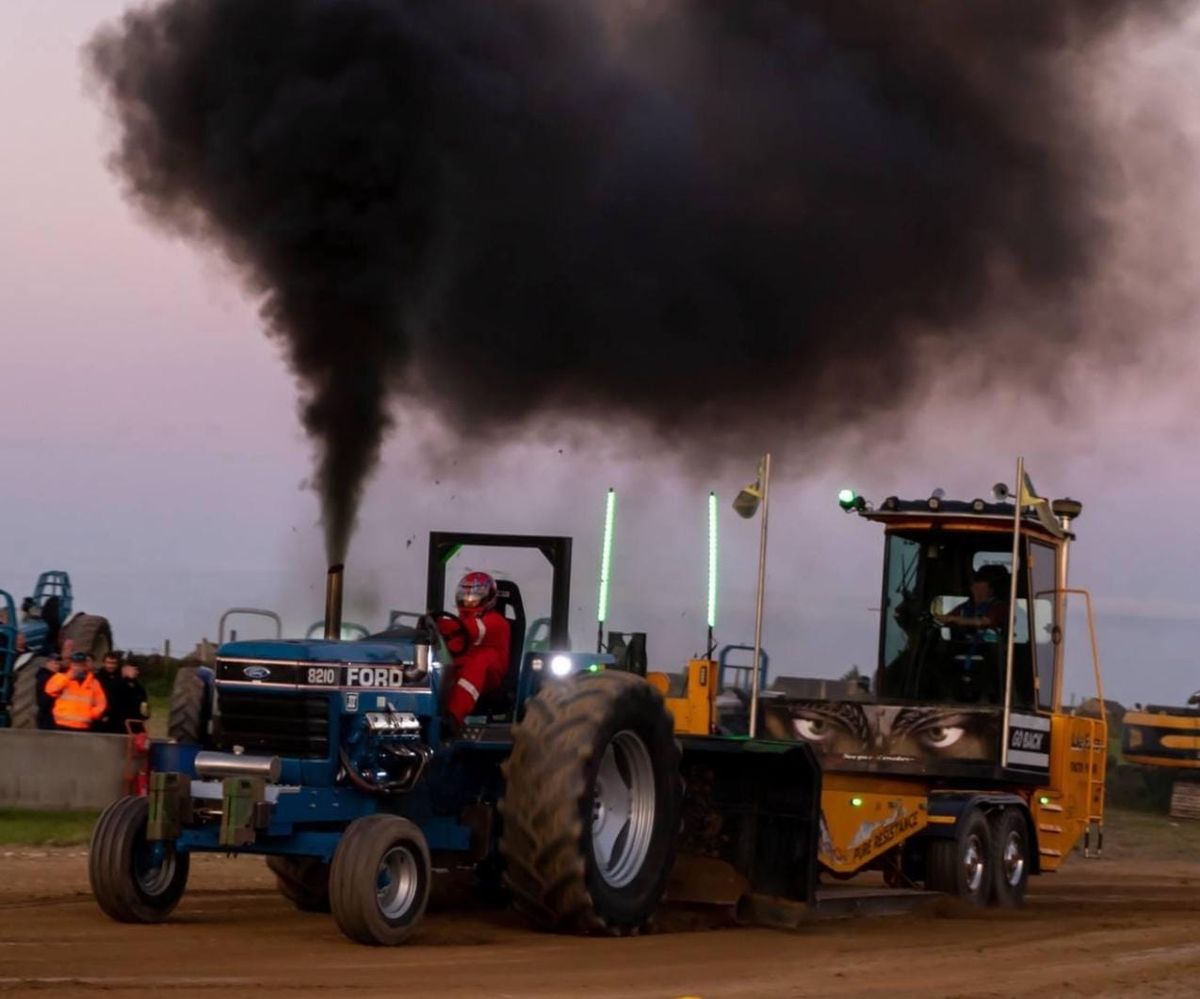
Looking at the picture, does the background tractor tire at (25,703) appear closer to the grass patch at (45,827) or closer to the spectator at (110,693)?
the spectator at (110,693)

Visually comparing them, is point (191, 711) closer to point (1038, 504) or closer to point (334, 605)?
point (334, 605)

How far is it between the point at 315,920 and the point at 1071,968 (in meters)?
4.27

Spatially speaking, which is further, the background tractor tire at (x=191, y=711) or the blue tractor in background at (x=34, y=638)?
the blue tractor in background at (x=34, y=638)

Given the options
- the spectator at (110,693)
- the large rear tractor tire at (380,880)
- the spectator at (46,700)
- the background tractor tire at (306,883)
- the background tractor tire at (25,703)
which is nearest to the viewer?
the large rear tractor tire at (380,880)

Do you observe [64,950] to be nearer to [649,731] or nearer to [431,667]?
[431,667]

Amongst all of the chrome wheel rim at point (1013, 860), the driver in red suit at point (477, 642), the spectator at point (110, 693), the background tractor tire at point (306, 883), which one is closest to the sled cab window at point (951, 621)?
the chrome wheel rim at point (1013, 860)

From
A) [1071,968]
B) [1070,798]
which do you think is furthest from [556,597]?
[1070,798]

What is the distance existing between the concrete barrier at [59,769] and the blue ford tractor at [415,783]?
5.40m

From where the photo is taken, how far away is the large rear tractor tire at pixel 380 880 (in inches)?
398

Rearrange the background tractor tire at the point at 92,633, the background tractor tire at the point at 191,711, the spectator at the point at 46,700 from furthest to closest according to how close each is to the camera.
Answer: the background tractor tire at the point at 92,633
the spectator at the point at 46,700
the background tractor tire at the point at 191,711

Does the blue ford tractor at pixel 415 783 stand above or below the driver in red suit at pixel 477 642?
below

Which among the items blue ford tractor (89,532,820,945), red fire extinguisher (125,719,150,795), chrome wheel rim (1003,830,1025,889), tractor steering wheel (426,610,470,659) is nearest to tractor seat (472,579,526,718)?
blue ford tractor (89,532,820,945)

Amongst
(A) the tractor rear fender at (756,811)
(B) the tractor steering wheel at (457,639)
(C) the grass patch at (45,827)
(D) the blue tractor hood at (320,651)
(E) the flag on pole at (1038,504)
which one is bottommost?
(C) the grass patch at (45,827)

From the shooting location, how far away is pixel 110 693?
18.0 metres
